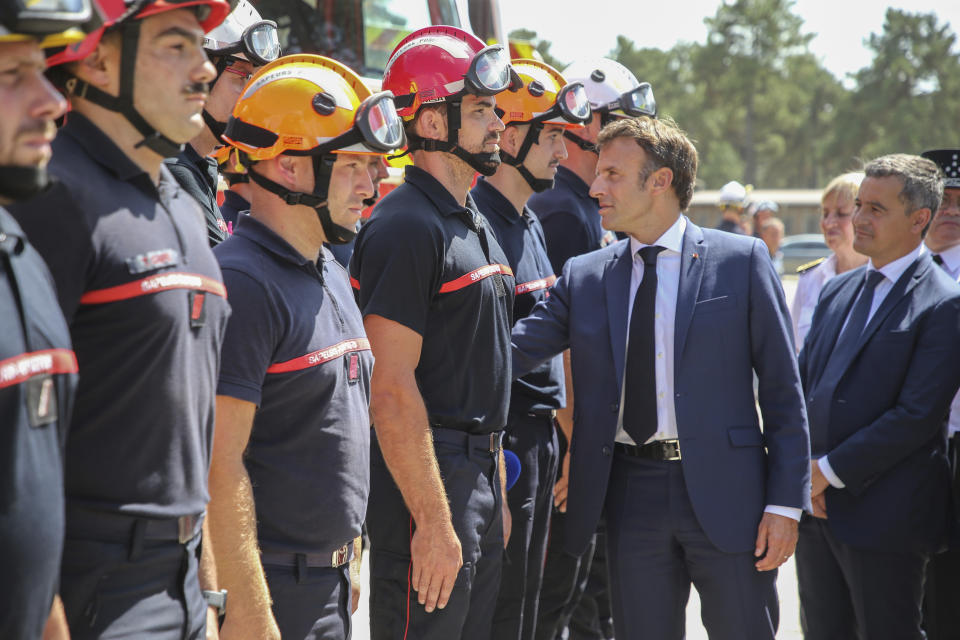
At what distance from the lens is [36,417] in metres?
1.69

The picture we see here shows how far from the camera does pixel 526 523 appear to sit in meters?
4.20

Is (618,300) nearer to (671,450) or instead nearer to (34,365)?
(671,450)

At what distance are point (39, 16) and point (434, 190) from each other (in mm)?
2107

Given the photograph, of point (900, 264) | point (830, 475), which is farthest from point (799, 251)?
point (830, 475)

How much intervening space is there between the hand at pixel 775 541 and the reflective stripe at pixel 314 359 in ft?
5.89

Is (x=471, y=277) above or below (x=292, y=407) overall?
above

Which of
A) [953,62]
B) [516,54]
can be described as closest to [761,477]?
[516,54]

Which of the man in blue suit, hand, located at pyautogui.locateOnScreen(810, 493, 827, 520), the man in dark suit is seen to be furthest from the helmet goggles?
hand, located at pyautogui.locateOnScreen(810, 493, 827, 520)

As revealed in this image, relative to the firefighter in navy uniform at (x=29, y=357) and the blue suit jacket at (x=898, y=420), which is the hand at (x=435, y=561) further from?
the blue suit jacket at (x=898, y=420)

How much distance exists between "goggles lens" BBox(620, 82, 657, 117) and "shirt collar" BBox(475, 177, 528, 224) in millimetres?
1766

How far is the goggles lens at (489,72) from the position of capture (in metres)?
3.87

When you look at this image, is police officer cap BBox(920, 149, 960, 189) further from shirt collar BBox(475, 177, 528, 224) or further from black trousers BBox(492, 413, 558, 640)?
black trousers BBox(492, 413, 558, 640)

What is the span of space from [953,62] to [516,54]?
61.4 m

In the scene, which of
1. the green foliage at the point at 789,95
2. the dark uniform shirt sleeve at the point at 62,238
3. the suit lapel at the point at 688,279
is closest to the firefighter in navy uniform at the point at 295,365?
the dark uniform shirt sleeve at the point at 62,238
